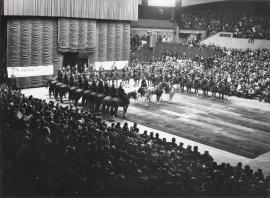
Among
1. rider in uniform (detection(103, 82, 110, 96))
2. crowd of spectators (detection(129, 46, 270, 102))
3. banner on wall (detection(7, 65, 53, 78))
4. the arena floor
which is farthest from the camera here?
crowd of spectators (detection(129, 46, 270, 102))

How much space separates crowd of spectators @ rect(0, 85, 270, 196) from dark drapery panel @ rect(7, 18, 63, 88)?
14881 millimetres

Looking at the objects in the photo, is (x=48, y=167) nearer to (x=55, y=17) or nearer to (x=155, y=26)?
(x=55, y=17)

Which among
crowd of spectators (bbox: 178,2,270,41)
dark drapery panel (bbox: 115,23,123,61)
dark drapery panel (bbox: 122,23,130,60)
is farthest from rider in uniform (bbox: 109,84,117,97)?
crowd of spectators (bbox: 178,2,270,41)

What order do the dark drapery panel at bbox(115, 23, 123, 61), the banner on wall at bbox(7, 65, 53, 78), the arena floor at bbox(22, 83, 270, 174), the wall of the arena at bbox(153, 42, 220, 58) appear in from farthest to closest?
the wall of the arena at bbox(153, 42, 220, 58), the dark drapery panel at bbox(115, 23, 123, 61), the banner on wall at bbox(7, 65, 53, 78), the arena floor at bbox(22, 83, 270, 174)

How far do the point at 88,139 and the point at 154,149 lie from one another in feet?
6.08

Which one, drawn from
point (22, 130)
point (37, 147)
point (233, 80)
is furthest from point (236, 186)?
point (233, 80)

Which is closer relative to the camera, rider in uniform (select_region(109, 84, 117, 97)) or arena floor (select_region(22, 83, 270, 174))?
arena floor (select_region(22, 83, 270, 174))

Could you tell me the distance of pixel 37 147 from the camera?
32.7 feet

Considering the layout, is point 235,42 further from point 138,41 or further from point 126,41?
point 126,41

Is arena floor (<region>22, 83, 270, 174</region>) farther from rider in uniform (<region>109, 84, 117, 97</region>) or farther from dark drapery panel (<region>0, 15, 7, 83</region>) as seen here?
dark drapery panel (<region>0, 15, 7, 83</region>)

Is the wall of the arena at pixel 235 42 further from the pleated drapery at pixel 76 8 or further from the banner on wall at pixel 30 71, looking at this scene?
the banner on wall at pixel 30 71

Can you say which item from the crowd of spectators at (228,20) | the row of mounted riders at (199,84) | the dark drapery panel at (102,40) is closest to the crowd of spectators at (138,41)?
the crowd of spectators at (228,20)

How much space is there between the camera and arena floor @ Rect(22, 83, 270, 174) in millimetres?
15156

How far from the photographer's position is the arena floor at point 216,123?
49.7ft
